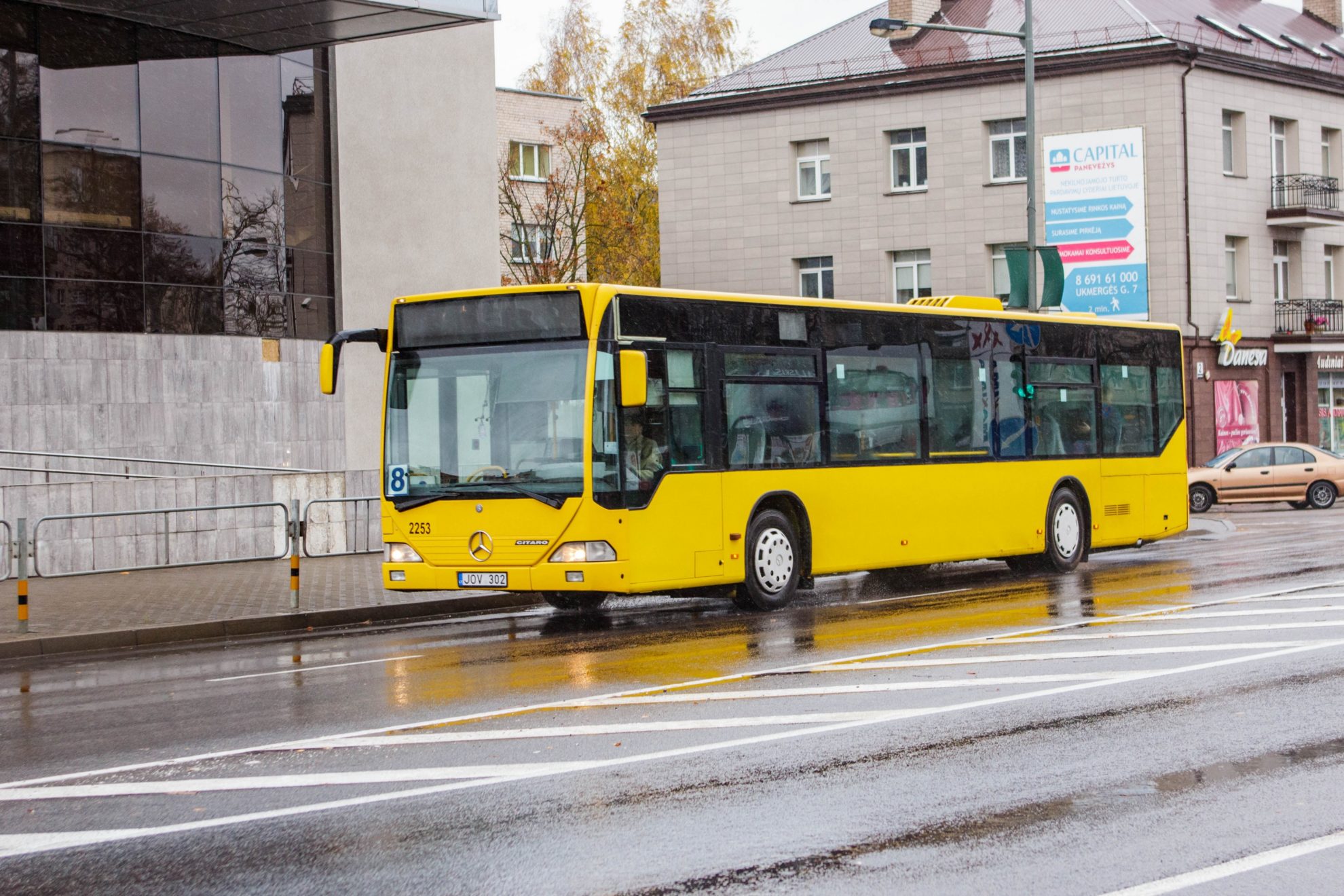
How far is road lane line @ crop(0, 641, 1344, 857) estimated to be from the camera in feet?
20.9

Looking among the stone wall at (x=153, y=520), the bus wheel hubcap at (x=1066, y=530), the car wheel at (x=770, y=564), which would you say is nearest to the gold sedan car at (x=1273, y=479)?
the bus wheel hubcap at (x=1066, y=530)

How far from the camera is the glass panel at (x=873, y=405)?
1588cm

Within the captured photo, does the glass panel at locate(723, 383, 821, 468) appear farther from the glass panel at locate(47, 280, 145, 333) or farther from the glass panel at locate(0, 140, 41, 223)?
the glass panel at locate(0, 140, 41, 223)

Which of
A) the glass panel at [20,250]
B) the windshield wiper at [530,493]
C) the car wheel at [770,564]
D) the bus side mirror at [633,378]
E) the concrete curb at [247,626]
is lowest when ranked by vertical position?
the concrete curb at [247,626]

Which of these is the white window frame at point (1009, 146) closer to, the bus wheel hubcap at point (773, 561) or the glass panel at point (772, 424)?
the glass panel at point (772, 424)

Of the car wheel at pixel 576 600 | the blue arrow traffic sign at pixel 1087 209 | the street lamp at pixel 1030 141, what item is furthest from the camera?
the blue arrow traffic sign at pixel 1087 209

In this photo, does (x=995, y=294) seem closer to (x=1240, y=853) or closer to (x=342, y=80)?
(x=342, y=80)

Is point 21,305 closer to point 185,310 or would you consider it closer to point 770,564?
point 185,310

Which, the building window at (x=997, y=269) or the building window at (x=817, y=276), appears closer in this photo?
the building window at (x=997, y=269)

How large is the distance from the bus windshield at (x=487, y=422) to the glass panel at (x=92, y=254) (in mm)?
13074

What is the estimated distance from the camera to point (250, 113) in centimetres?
Result: 2817

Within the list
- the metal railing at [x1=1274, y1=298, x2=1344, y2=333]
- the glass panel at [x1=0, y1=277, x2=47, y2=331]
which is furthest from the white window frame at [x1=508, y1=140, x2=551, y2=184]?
the glass panel at [x1=0, y1=277, x2=47, y2=331]

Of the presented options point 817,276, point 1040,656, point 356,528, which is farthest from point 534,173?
point 1040,656

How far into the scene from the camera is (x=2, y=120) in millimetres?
24594
